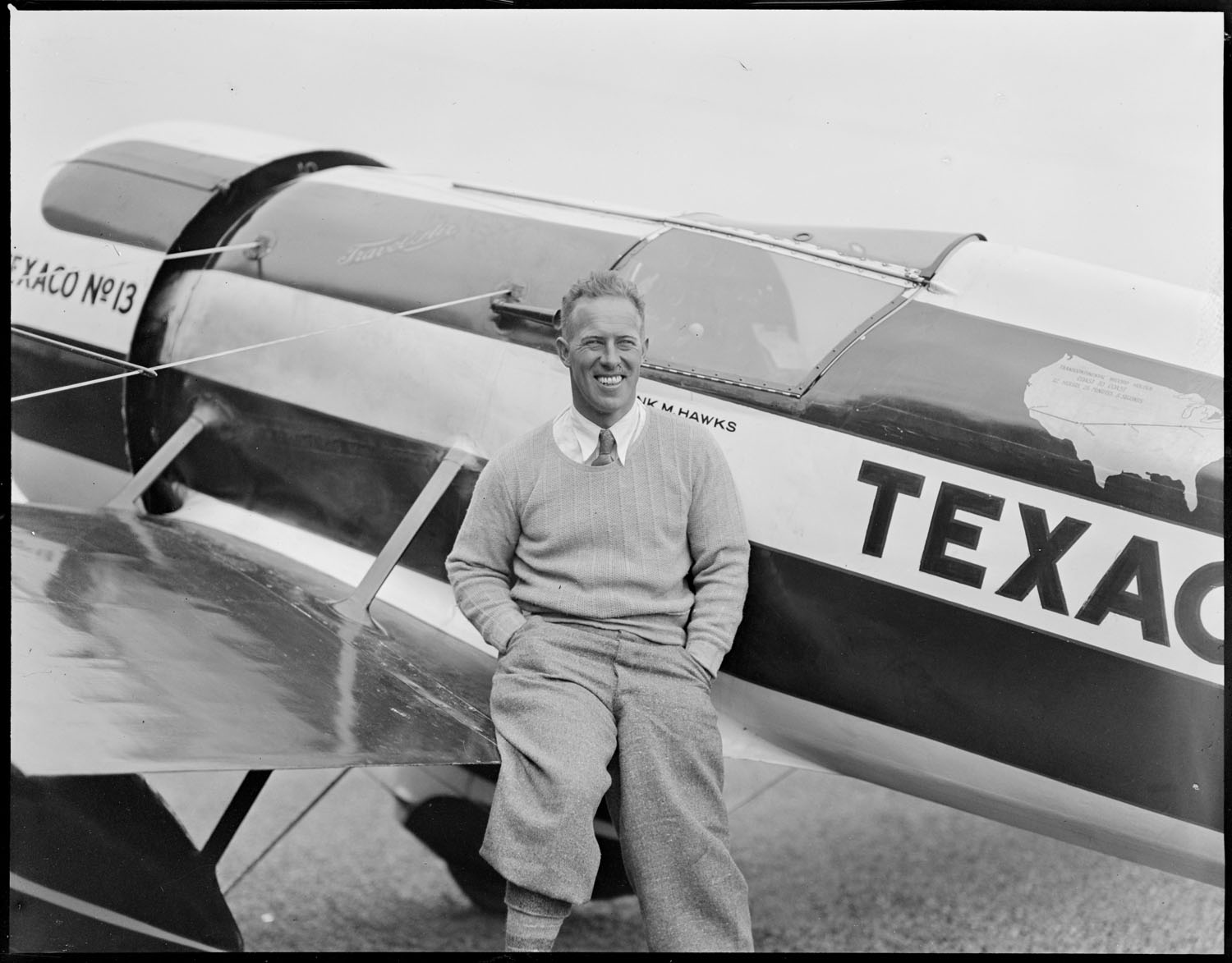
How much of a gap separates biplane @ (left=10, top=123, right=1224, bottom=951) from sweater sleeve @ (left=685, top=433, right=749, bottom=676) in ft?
0.42

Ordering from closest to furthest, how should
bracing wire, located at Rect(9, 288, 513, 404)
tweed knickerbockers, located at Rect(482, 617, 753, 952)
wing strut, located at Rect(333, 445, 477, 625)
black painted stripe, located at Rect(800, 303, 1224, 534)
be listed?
tweed knickerbockers, located at Rect(482, 617, 753, 952) < black painted stripe, located at Rect(800, 303, 1224, 534) < wing strut, located at Rect(333, 445, 477, 625) < bracing wire, located at Rect(9, 288, 513, 404)

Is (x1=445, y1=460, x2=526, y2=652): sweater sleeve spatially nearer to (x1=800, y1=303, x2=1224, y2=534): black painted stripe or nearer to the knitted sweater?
the knitted sweater

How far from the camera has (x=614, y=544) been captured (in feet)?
7.47

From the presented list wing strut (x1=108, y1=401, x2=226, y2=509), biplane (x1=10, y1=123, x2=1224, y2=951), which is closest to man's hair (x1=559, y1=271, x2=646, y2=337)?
biplane (x1=10, y1=123, x2=1224, y2=951)

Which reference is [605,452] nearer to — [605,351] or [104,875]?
[605,351]

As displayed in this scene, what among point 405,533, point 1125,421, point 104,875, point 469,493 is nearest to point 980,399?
point 1125,421

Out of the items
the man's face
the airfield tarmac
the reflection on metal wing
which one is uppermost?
the man's face

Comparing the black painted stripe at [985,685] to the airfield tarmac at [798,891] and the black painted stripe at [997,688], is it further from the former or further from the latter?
the airfield tarmac at [798,891]

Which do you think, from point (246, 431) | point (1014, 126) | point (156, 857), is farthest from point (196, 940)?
point (1014, 126)

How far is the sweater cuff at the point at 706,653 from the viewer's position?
2250 mm

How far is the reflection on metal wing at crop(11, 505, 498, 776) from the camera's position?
6.81ft

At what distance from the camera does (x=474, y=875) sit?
300 centimetres

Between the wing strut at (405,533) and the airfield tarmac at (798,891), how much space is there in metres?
0.52

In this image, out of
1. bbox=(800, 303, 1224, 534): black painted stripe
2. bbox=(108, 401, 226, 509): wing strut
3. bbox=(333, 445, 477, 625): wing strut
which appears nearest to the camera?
bbox=(800, 303, 1224, 534): black painted stripe
